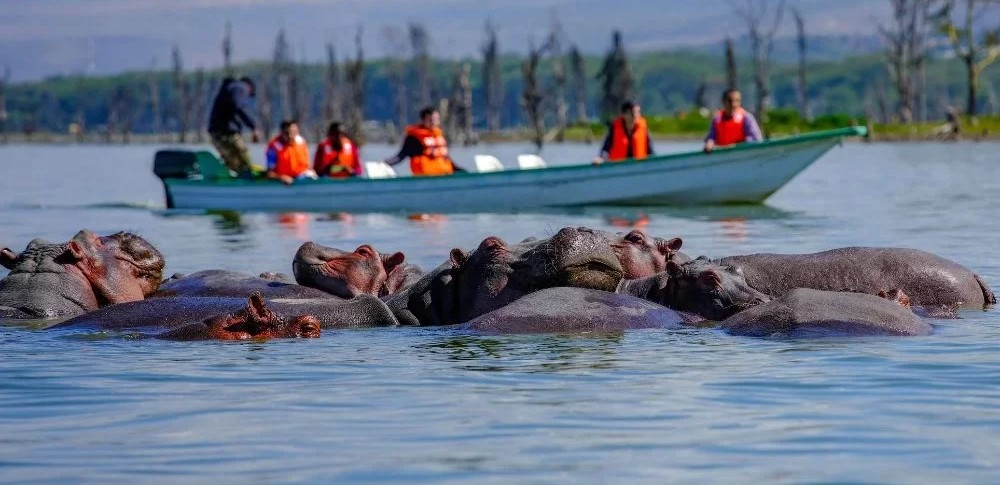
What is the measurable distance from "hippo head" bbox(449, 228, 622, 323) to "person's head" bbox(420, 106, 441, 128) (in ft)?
55.4

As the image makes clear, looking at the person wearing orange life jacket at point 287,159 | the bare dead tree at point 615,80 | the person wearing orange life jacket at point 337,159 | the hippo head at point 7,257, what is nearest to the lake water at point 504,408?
the hippo head at point 7,257

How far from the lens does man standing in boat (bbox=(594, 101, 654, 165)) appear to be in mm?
28434

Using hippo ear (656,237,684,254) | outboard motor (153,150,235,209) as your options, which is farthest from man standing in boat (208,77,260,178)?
hippo ear (656,237,684,254)

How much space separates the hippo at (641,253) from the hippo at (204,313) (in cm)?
158

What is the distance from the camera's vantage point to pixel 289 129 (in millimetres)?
28688

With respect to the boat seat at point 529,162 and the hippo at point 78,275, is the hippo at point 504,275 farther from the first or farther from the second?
the boat seat at point 529,162

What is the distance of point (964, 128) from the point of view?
8812 cm

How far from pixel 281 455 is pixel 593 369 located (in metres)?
2.56

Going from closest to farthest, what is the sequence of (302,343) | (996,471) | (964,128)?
(996,471) < (302,343) < (964,128)

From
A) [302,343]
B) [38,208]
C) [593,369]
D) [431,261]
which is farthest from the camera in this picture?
[38,208]

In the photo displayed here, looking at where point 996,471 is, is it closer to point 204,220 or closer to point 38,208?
point 204,220

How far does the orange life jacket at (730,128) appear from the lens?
2844cm

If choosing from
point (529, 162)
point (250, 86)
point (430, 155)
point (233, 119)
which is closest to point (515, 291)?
point (430, 155)

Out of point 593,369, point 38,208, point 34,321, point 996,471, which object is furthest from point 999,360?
point 38,208
